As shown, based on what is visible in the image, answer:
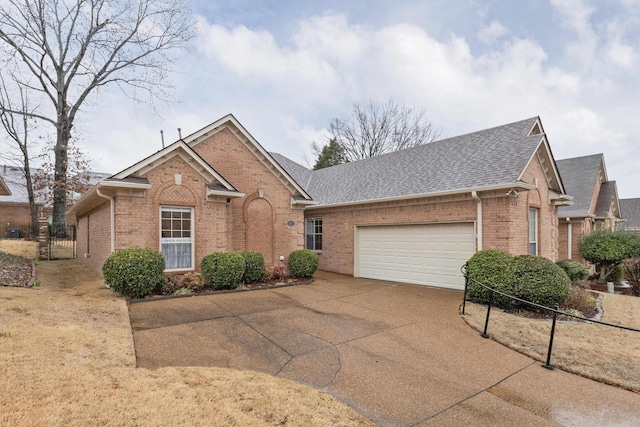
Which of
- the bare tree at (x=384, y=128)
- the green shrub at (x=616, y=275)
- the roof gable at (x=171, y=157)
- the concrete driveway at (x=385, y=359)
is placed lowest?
the green shrub at (x=616, y=275)

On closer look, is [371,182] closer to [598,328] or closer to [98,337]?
[598,328]

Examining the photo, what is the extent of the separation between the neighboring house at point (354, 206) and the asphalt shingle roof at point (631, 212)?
2754 centimetres

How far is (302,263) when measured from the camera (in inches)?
468

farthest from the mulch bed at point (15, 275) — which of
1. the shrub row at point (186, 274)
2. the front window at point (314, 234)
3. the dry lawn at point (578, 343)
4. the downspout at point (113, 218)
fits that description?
the dry lawn at point (578, 343)

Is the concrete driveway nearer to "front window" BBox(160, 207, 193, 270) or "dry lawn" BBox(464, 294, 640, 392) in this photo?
"dry lawn" BBox(464, 294, 640, 392)

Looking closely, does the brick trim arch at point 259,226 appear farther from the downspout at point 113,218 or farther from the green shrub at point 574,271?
the green shrub at point 574,271

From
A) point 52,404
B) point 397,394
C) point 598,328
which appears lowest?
point 598,328

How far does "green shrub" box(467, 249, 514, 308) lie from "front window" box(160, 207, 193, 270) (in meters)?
8.28

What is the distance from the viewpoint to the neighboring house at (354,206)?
952 centimetres

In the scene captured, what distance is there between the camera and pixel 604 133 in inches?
765

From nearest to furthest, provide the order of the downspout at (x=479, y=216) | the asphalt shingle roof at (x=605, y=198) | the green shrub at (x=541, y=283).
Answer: the green shrub at (x=541, y=283)
the downspout at (x=479, y=216)
the asphalt shingle roof at (x=605, y=198)

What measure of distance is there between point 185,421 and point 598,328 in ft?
29.2

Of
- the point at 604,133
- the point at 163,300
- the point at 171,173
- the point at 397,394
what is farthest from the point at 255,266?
the point at 604,133

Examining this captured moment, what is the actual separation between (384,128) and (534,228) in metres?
22.0
